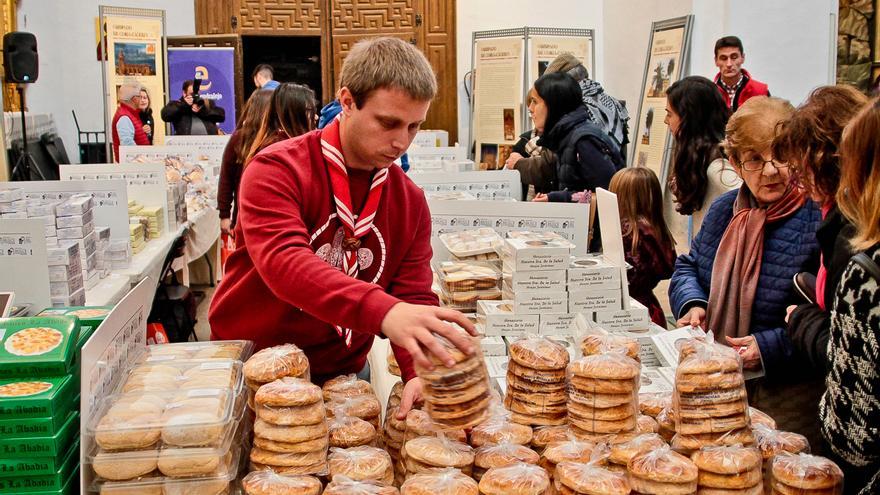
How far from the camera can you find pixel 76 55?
12562 mm

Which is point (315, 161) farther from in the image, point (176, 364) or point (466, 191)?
point (466, 191)

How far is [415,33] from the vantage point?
12.8 meters

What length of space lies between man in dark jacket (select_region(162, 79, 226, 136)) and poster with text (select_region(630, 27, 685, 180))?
485cm

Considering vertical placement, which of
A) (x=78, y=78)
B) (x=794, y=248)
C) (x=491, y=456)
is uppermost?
(x=78, y=78)

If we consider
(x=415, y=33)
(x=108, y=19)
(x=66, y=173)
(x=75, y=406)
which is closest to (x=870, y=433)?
(x=75, y=406)

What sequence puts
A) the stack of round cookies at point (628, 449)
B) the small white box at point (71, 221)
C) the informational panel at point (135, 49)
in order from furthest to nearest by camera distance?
the informational panel at point (135, 49) < the small white box at point (71, 221) < the stack of round cookies at point (628, 449)

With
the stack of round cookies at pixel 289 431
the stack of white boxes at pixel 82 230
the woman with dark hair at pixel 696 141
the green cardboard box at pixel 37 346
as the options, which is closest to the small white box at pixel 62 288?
the stack of white boxes at pixel 82 230

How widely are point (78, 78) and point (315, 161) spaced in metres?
12.1

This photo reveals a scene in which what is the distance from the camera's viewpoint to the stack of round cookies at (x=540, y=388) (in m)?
1.72

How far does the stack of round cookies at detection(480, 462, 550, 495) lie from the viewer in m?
1.41

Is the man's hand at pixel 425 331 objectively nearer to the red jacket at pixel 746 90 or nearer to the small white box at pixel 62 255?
Result: the small white box at pixel 62 255

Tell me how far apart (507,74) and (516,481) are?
28.0 ft

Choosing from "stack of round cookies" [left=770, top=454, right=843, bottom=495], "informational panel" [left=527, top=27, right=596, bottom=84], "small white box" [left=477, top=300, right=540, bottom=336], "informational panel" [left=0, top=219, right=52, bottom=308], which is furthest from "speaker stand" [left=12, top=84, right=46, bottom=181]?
"stack of round cookies" [left=770, top=454, right=843, bottom=495]

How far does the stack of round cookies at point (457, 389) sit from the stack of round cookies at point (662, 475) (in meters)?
0.28
